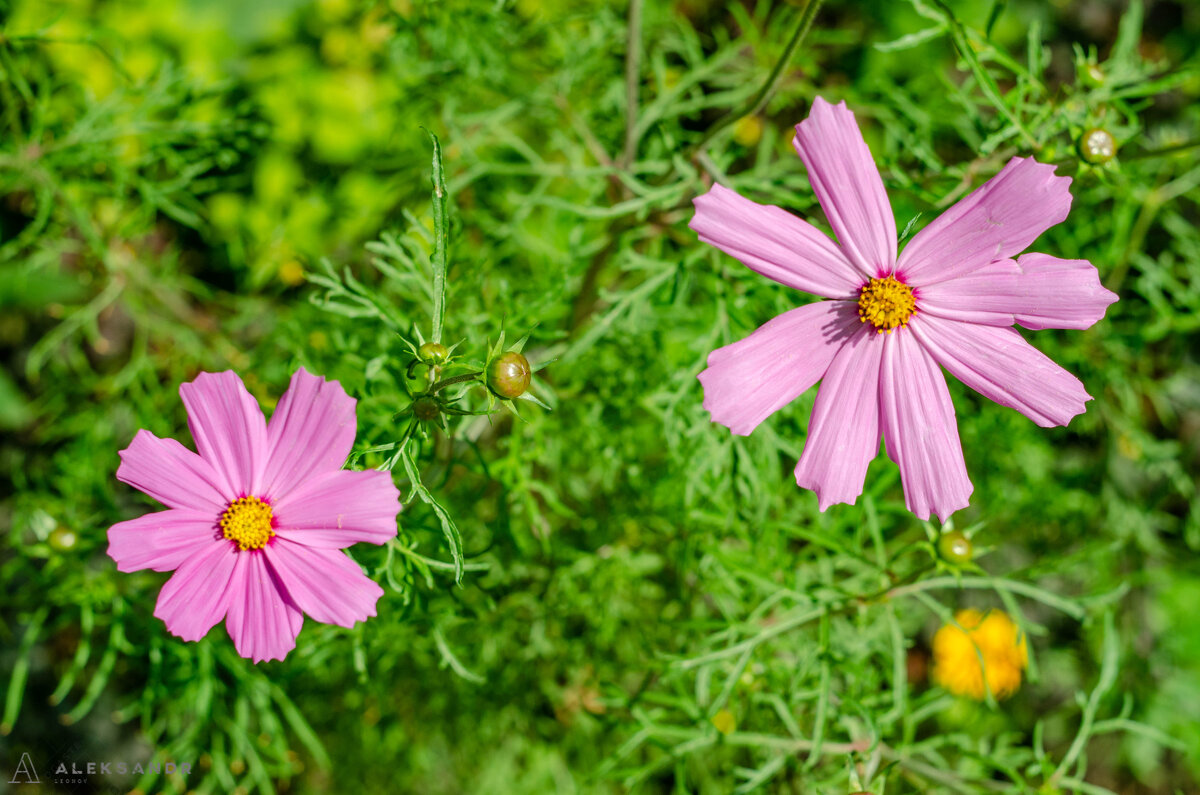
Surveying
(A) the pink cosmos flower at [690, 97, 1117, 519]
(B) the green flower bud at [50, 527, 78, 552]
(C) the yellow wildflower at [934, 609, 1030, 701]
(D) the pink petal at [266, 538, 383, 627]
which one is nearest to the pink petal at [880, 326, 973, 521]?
(A) the pink cosmos flower at [690, 97, 1117, 519]

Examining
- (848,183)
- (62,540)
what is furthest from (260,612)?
(848,183)

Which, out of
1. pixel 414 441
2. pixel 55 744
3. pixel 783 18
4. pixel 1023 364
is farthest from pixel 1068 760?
pixel 55 744

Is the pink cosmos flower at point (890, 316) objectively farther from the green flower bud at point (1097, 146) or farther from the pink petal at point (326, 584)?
the pink petal at point (326, 584)

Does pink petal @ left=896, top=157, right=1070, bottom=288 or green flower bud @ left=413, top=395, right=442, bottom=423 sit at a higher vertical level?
green flower bud @ left=413, top=395, right=442, bottom=423

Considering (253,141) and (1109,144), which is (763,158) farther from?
(253,141)

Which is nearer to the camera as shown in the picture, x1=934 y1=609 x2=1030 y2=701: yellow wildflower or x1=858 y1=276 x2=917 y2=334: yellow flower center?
x1=858 y1=276 x2=917 y2=334: yellow flower center

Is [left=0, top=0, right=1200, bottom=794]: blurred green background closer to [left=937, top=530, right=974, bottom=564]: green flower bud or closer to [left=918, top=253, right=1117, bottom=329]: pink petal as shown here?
[left=937, top=530, right=974, bottom=564]: green flower bud
